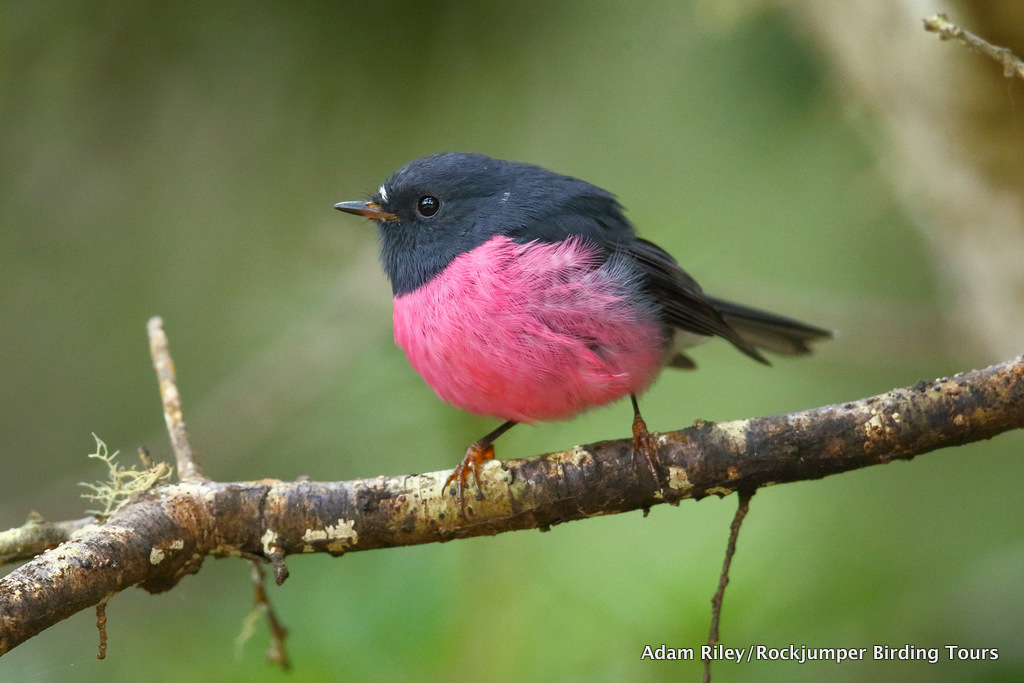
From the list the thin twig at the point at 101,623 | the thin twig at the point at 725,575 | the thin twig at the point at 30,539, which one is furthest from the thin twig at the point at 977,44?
the thin twig at the point at 30,539

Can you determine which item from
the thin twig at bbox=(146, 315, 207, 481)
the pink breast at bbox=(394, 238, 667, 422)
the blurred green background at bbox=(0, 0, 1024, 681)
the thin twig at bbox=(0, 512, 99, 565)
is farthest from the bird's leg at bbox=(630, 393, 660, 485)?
the thin twig at bbox=(0, 512, 99, 565)

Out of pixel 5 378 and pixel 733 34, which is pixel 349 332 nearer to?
pixel 5 378

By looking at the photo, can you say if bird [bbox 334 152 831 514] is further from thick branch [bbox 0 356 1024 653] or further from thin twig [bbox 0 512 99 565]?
thin twig [bbox 0 512 99 565]

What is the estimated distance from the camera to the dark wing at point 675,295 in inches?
133

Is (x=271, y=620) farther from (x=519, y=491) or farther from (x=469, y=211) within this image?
(x=469, y=211)

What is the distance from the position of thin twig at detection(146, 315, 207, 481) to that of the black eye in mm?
1072

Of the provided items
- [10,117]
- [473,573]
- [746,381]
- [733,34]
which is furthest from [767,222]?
[10,117]

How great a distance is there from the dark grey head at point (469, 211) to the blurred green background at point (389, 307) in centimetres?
127

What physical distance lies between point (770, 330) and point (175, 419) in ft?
8.23

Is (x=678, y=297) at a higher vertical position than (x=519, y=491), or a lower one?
higher

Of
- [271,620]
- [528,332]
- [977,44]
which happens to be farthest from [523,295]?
[977,44]

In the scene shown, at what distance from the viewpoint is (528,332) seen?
2.93 metres

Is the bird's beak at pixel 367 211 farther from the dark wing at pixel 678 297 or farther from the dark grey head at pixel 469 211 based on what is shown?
the dark wing at pixel 678 297

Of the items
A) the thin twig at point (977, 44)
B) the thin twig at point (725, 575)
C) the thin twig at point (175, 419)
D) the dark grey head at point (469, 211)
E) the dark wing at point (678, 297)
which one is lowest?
the thin twig at point (725, 575)
